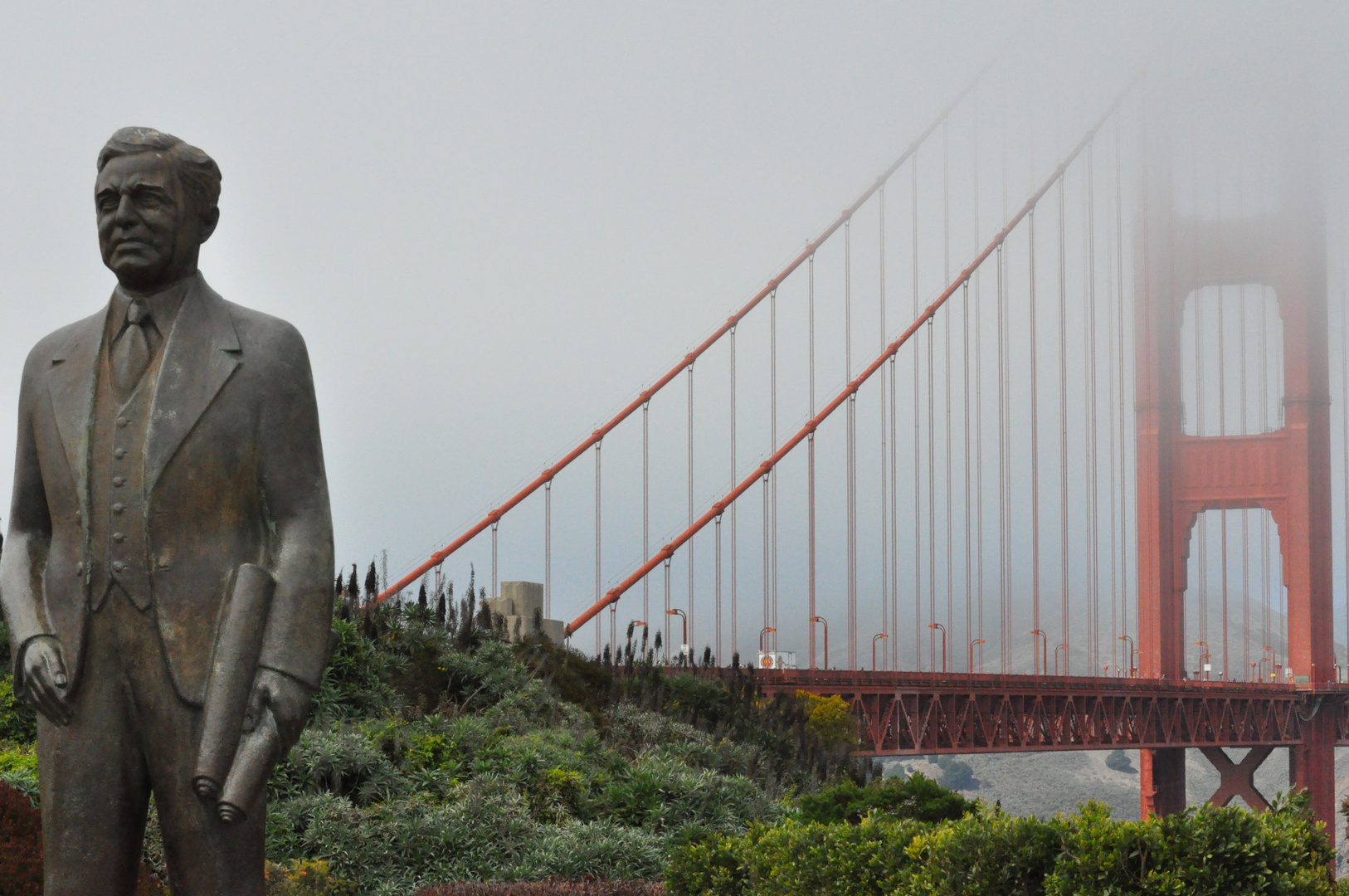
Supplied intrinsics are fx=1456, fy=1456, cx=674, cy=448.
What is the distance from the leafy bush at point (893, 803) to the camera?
9016 mm

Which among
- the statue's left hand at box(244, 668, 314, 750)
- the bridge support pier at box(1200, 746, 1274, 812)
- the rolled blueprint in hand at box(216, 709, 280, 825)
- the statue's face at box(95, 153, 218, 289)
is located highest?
the statue's face at box(95, 153, 218, 289)

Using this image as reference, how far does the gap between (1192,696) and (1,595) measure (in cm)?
3221

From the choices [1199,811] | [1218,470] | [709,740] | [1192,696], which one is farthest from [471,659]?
[1218,470]

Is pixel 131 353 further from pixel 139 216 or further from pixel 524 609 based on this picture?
pixel 524 609

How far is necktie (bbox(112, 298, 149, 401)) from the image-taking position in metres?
3.38

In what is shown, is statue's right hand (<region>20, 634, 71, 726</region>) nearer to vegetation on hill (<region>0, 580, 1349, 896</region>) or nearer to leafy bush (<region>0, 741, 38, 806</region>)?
vegetation on hill (<region>0, 580, 1349, 896</region>)

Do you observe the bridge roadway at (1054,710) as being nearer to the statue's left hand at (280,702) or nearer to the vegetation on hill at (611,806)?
the vegetation on hill at (611,806)

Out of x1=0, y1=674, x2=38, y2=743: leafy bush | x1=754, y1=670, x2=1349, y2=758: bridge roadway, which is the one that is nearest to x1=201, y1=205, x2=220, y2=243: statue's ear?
x1=0, y1=674, x2=38, y2=743: leafy bush

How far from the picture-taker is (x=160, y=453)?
3.26 m

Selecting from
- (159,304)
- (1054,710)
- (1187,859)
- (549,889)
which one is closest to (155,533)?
(159,304)

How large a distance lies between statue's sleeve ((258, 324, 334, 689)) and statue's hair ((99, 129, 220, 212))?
38 centimetres

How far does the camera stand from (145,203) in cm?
334

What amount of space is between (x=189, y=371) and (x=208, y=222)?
1.30 ft

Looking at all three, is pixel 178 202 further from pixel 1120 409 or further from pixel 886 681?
pixel 1120 409
